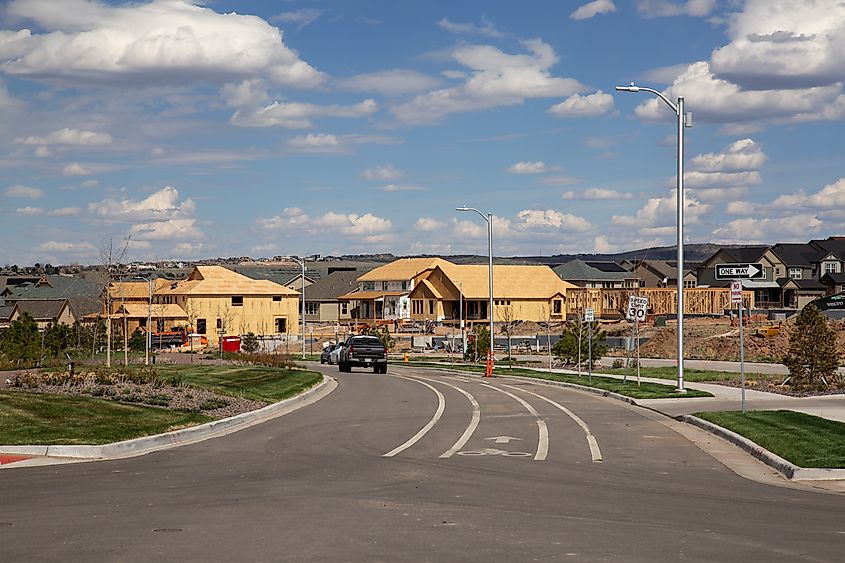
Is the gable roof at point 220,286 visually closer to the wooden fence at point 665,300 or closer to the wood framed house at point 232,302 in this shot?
the wood framed house at point 232,302

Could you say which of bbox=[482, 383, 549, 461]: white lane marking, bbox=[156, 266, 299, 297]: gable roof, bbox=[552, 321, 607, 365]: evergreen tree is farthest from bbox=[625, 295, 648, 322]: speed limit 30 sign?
bbox=[156, 266, 299, 297]: gable roof

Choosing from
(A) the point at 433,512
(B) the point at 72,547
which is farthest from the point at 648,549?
(B) the point at 72,547

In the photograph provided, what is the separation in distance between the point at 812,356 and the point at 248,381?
59.5 ft

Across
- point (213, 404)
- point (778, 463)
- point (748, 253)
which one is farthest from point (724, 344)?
point (748, 253)

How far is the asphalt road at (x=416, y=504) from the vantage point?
31.2ft

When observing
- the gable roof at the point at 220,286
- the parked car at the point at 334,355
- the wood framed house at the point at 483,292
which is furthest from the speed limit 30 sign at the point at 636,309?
the wood framed house at the point at 483,292

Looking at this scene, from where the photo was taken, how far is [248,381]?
113 feet

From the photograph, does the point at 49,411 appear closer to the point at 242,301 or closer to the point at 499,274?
the point at 242,301

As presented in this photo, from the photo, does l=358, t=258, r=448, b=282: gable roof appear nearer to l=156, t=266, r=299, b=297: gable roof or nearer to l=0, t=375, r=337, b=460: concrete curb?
l=156, t=266, r=299, b=297: gable roof

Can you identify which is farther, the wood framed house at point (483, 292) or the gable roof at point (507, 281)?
the wood framed house at point (483, 292)

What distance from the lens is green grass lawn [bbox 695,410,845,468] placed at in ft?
52.0

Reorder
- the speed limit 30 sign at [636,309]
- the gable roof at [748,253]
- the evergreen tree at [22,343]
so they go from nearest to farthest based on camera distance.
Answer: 1. the speed limit 30 sign at [636,309]
2. the evergreen tree at [22,343]
3. the gable roof at [748,253]

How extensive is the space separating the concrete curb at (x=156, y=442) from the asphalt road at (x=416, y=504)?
60 cm

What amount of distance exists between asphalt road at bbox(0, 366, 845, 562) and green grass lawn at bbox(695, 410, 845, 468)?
1.27 metres
